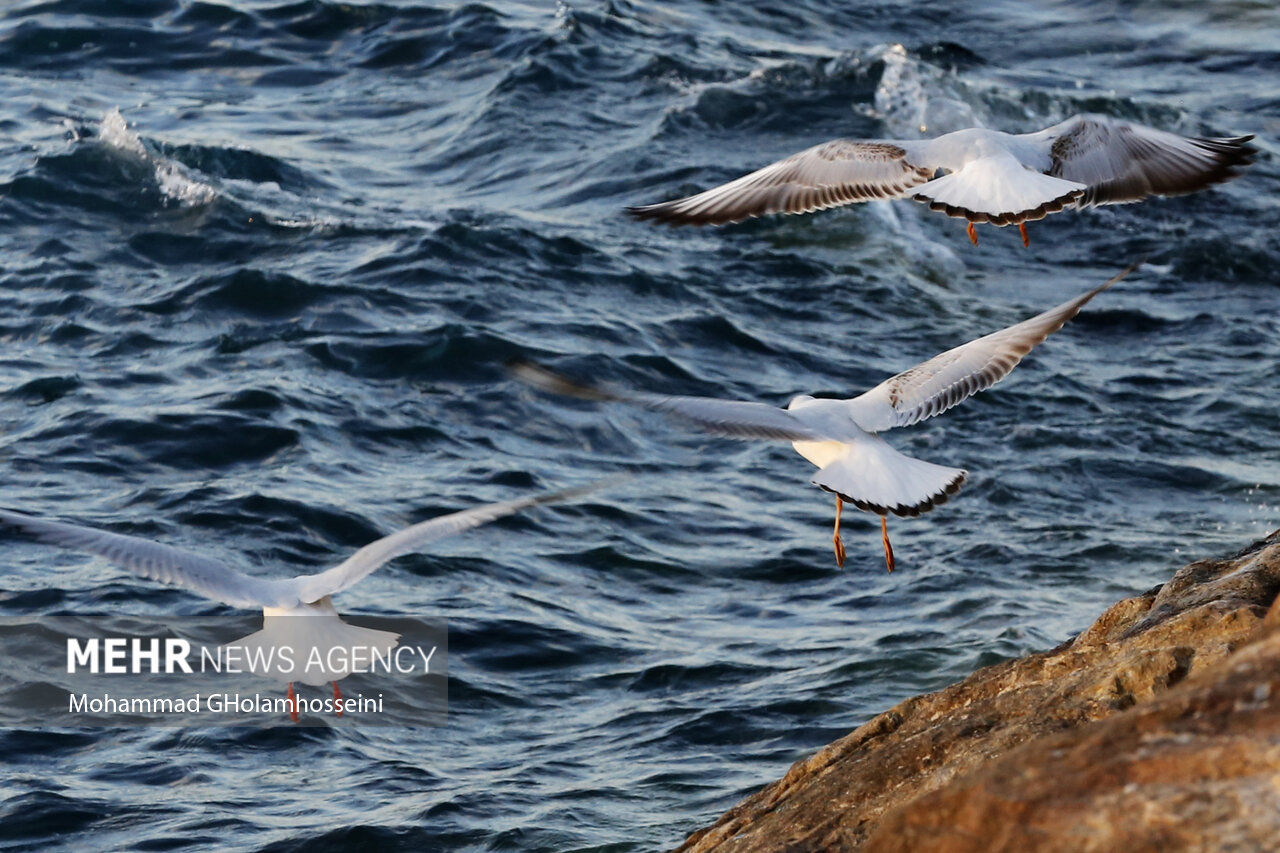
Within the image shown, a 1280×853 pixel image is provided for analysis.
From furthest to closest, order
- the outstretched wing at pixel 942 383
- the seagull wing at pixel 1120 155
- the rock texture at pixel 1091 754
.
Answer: the seagull wing at pixel 1120 155 → the outstretched wing at pixel 942 383 → the rock texture at pixel 1091 754

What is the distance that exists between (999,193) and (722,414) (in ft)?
5.27

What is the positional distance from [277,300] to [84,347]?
1278mm

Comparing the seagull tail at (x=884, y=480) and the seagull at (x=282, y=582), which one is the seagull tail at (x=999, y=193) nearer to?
the seagull tail at (x=884, y=480)

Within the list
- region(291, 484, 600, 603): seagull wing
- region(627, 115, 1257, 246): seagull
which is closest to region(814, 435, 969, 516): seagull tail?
region(291, 484, 600, 603): seagull wing

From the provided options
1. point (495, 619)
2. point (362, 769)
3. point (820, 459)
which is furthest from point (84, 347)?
point (820, 459)

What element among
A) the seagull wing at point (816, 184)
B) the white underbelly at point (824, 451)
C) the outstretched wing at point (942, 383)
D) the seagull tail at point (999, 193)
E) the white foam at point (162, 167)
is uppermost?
the seagull tail at point (999, 193)

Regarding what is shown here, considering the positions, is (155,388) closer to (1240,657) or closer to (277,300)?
(277,300)

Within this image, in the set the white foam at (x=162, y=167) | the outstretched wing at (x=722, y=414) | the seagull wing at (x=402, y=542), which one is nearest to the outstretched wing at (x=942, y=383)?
the outstretched wing at (x=722, y=414)

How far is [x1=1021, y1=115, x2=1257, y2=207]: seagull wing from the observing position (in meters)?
7.15

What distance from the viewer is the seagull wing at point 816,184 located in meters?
7.38

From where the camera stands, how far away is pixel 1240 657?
111 inches

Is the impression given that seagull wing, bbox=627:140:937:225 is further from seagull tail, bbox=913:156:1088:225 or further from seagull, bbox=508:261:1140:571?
seagull, bbox=508:261:1140:571

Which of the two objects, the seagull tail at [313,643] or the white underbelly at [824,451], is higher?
the white underbelly at [824,451]

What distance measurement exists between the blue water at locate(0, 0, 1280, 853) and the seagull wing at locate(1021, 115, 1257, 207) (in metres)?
2.23
